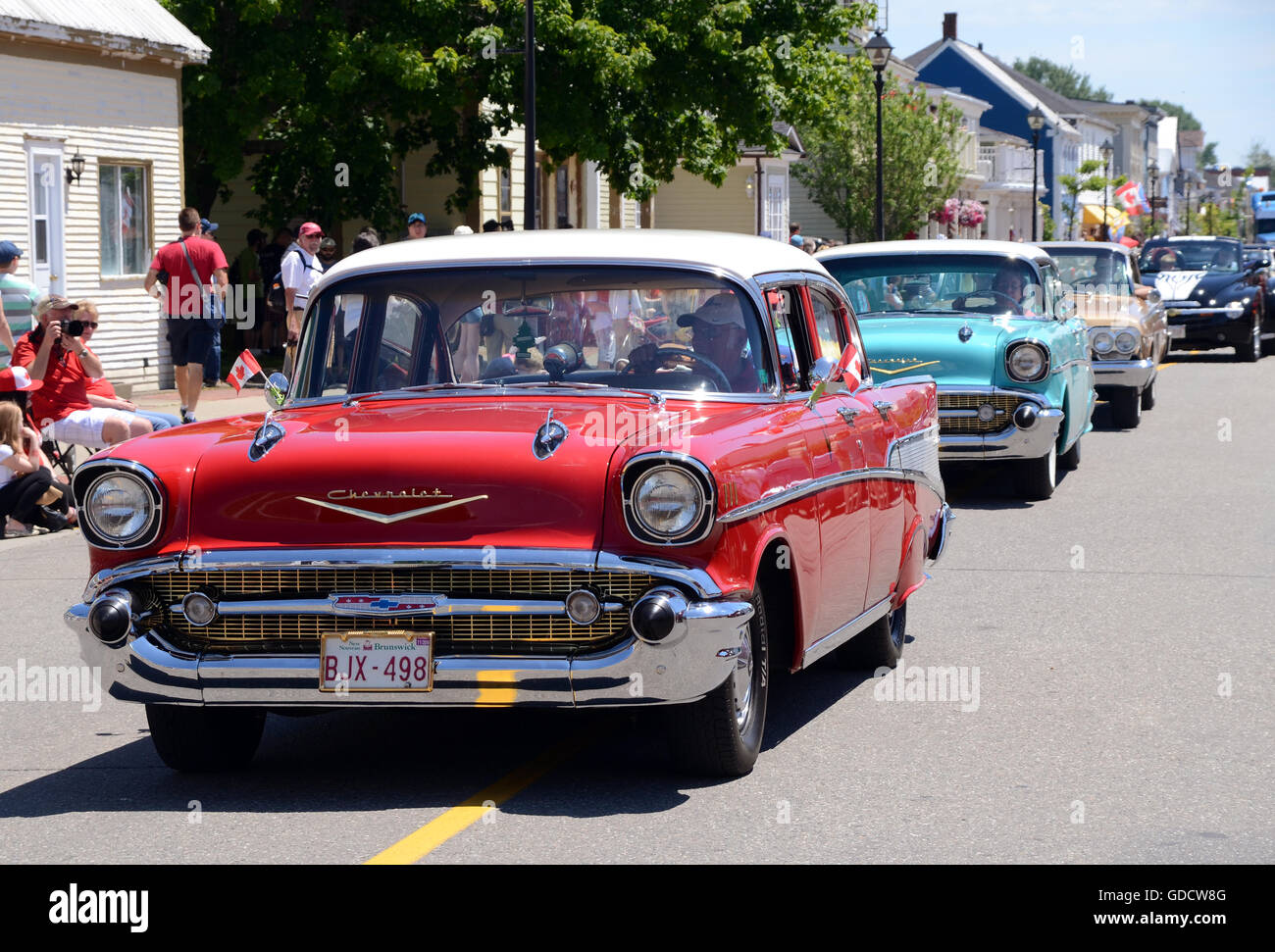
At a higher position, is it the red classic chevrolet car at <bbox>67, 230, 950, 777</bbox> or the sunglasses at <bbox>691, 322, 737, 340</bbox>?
the sunglasses at <bbox>691, 322, 737, 340</bbox>

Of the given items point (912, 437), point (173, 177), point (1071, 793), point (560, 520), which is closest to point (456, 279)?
point (560, 520)

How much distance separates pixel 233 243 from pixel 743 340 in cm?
2841

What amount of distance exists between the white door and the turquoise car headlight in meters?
14.0

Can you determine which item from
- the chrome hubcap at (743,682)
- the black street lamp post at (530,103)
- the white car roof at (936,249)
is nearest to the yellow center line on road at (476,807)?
the chrome hubcap at (743,682)

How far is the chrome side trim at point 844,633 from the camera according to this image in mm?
6318

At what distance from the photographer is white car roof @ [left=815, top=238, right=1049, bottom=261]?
1347 cm

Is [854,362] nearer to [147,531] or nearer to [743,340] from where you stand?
→ [743,340]

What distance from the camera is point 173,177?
25.8m

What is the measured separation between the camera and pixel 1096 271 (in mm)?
19375

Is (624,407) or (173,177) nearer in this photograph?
(624,407)

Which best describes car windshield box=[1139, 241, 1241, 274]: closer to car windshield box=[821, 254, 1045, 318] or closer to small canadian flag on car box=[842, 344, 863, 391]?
car windshield box=[821, 254, 1045, 318]

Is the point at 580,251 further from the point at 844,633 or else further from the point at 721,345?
the point at 844,633

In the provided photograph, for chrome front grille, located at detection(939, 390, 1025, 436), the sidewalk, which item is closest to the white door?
the sidewalk

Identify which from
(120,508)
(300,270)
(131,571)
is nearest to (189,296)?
(300,270)
